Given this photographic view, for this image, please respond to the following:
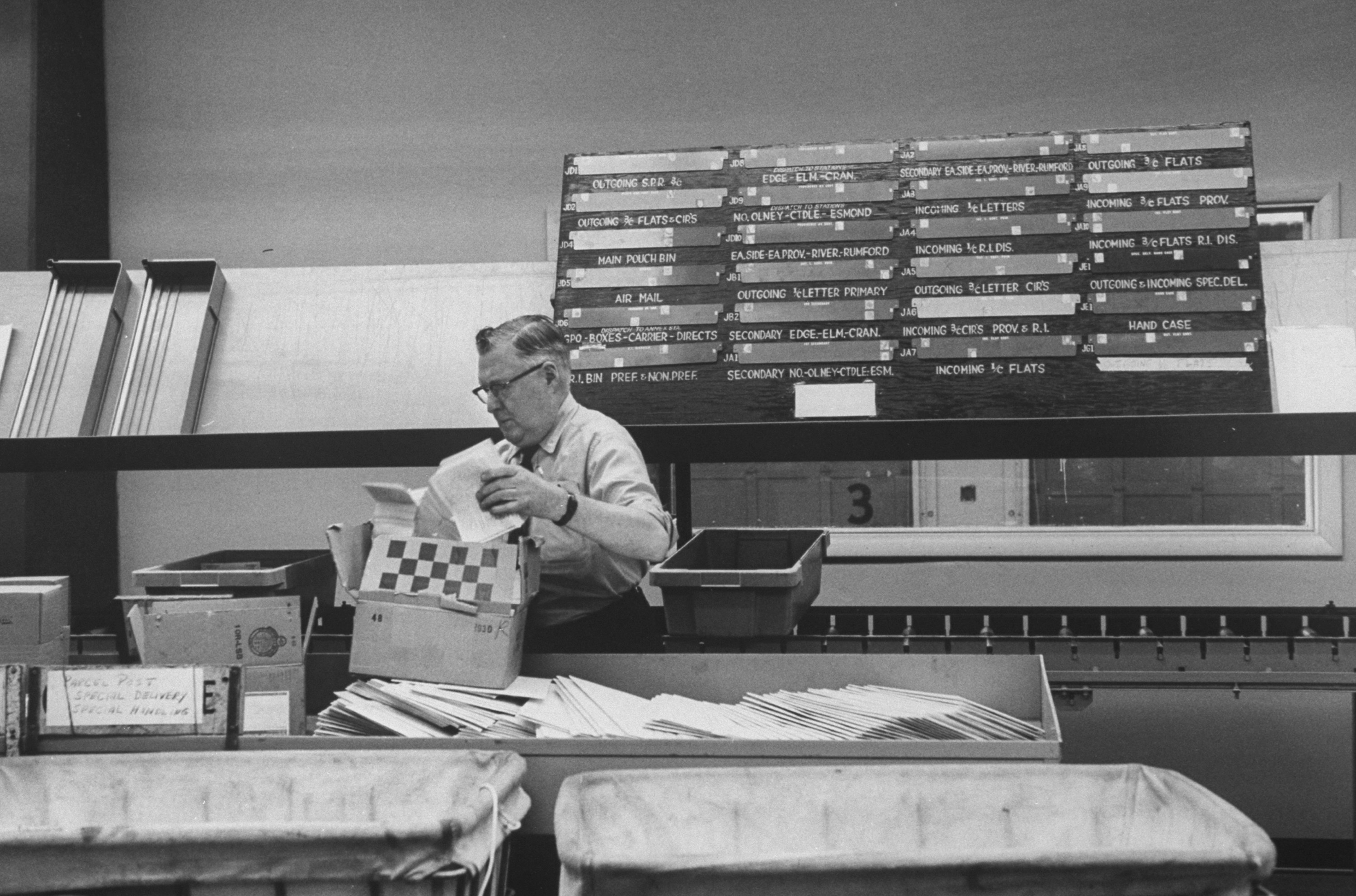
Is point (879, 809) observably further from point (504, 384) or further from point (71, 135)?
point (71, 135)

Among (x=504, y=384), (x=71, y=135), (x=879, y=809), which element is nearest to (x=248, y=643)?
(x=504, y=384)

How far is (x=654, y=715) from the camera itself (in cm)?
179

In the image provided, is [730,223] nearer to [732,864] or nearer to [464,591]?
[464,591]

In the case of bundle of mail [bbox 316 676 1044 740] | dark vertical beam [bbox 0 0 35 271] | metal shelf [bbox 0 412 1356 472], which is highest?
dark vertical beam [bbox 0 0 35 271]

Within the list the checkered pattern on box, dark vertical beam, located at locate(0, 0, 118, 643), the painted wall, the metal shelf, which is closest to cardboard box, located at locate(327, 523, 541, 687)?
the checkered pattern on box

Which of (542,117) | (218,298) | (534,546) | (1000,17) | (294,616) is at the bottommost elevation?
(294,616)

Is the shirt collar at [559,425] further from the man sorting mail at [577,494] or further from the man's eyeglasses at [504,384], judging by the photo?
the man's eyeglasses at [504,384]

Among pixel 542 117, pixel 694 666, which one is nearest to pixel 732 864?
pixel 694 666

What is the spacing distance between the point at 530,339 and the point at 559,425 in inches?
8.8

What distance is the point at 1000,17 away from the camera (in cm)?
405

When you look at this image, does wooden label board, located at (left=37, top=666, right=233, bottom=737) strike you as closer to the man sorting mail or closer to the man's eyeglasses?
the man sorting mail

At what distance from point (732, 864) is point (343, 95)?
402 centimetres

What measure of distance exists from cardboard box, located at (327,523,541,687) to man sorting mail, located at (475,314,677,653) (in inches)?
9.0

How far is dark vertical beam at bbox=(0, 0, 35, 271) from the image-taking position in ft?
13.2
